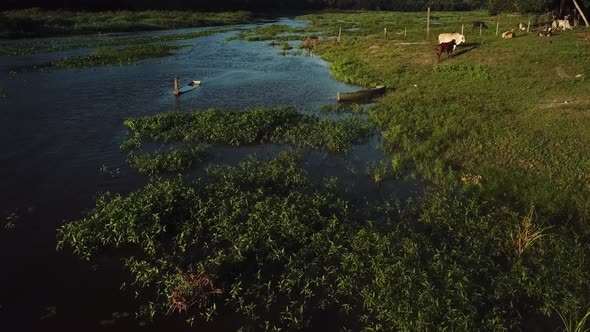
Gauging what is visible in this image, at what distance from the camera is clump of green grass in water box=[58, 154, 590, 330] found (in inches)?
329

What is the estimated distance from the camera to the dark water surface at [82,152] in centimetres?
876

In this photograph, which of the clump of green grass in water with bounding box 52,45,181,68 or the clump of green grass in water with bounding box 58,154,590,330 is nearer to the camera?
the clump of green grass in water with bounding box 58,154,590,330

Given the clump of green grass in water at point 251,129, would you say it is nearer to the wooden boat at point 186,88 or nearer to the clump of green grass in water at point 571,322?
the wooden boat at point 186,88

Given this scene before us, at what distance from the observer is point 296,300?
8820 mm

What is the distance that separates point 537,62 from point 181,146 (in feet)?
80.8

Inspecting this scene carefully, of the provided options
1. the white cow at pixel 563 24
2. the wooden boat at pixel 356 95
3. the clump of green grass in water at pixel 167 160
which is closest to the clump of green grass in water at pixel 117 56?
the wooden boat at pixel 356 95

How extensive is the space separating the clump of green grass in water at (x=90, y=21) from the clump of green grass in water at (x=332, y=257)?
5704 centimetres

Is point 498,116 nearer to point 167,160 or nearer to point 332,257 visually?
point 332,257

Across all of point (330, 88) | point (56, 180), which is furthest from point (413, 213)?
point (330, 88)

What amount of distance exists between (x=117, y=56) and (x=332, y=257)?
38.7 meters

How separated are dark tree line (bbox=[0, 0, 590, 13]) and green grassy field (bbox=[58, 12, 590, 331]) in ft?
111

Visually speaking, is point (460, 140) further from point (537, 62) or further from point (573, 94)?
point (537, 62)

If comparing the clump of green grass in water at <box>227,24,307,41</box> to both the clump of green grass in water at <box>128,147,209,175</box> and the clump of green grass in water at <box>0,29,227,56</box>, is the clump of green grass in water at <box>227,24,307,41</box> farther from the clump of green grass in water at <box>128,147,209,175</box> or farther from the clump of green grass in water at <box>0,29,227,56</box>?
the clump of green grass in water at <box>128,147,209,175</box>

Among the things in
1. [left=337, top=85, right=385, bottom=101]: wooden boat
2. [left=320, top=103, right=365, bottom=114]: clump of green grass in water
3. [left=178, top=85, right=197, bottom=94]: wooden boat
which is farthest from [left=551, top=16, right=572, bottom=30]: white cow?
[left=178, top=85, right=197, bottom=94]: wooden boat
